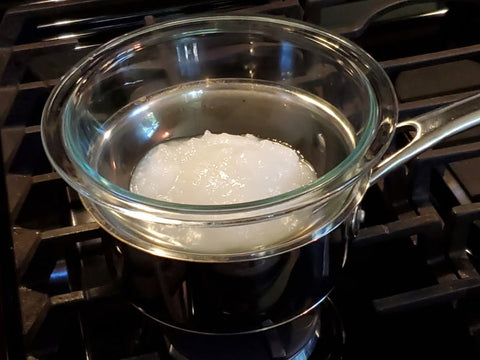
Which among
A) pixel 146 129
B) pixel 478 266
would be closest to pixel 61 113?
pixel 146 129

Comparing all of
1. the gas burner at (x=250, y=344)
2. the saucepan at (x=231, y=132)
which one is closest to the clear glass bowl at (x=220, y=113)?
the saucepan at (x=231, y=132)

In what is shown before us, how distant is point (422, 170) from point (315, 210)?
0.15 m

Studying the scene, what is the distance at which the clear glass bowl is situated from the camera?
1.44ft

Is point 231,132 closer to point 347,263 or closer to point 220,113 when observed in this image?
point 220,113

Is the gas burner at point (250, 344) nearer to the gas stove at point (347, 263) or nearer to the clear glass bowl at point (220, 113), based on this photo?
the gas stove at point (347, 263)

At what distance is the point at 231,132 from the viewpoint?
0.58 meters

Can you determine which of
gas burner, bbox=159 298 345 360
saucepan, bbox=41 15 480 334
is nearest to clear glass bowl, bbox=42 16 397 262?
saucepan, bbox=41 15 480 334

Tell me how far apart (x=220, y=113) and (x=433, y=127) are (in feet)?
0.61

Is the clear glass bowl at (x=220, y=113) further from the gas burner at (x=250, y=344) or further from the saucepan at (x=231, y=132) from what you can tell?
the gas burner at (x=250, y=344)

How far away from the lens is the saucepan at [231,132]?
0.43 metres

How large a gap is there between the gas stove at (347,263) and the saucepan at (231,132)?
51 mm

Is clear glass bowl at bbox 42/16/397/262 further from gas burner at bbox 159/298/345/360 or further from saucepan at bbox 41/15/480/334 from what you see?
gas burner at bbox 159/298/345/360

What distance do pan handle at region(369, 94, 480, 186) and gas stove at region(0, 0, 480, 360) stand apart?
0.06m

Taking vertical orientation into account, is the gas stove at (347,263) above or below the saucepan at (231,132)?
below
